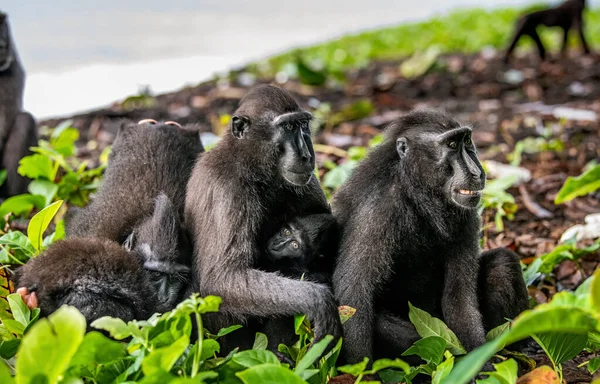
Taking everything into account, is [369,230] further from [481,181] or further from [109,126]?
[109,126]

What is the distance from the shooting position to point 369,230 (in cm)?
429

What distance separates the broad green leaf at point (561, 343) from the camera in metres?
3.60

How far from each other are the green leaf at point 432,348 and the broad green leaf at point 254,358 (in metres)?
0.72

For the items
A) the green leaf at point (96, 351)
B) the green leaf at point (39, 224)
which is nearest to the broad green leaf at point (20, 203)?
the green leaf at point (39, 224)

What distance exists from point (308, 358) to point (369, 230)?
1.12m

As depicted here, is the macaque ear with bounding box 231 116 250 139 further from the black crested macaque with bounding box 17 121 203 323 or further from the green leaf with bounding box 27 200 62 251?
the green leaf with bounding box 27 200 62 251

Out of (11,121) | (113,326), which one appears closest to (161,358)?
(113,326)

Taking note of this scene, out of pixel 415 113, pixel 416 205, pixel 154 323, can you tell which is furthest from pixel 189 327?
pixel 415 113

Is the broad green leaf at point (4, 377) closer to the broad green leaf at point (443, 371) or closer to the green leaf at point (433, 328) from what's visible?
the broad green leaf at point (443, 371)

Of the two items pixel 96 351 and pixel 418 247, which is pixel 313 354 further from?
pixel 418 247

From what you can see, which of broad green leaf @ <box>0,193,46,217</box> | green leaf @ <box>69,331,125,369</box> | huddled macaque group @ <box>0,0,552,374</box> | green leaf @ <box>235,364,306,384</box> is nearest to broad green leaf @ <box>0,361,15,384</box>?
green leaf @ <box>69,331,125,369</box>

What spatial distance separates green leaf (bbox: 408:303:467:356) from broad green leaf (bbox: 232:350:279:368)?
945 mm

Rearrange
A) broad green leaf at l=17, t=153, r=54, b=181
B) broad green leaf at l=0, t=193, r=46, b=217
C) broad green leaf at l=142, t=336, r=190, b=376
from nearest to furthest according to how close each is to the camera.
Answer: broad green leaf at l=142, t=336, r=190, b=376 < broad green leaf at l=0, t=193, r=46, b=217 < broad green leaf at l=17, t=153, r=54, b=181

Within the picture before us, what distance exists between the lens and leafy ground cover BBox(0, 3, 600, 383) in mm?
3047
